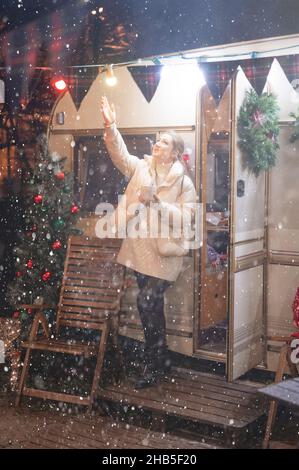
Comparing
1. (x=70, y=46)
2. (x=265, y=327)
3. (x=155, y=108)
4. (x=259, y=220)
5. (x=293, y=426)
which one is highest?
(x=70, y=46)

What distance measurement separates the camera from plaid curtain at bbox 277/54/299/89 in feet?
19.5

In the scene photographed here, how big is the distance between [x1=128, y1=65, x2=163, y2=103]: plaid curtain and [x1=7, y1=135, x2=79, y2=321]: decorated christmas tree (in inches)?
47.6

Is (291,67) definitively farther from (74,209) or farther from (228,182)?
(74,209)

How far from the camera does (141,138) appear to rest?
6906 millimetres

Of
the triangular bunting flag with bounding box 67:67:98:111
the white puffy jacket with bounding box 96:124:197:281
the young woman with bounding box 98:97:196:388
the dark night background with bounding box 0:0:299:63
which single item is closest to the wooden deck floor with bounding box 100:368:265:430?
the young woman with bounding box 98:97:196:388

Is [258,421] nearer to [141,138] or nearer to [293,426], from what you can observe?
[293,426]

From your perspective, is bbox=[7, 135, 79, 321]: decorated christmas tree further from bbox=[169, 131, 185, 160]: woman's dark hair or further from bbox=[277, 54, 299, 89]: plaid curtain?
bbox=[277, 54, 299, 89]: plaid curtain

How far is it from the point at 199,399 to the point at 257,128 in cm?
247

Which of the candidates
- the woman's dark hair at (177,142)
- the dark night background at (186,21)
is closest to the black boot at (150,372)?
the woman's dark hair at (177,142)

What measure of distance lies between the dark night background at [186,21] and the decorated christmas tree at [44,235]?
1.48 metres

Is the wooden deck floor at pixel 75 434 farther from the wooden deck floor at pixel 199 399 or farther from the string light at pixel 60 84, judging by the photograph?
the string light at pixel 60 84

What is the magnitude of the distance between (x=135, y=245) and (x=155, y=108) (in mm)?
1507

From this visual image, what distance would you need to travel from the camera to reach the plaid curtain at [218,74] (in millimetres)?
5781
